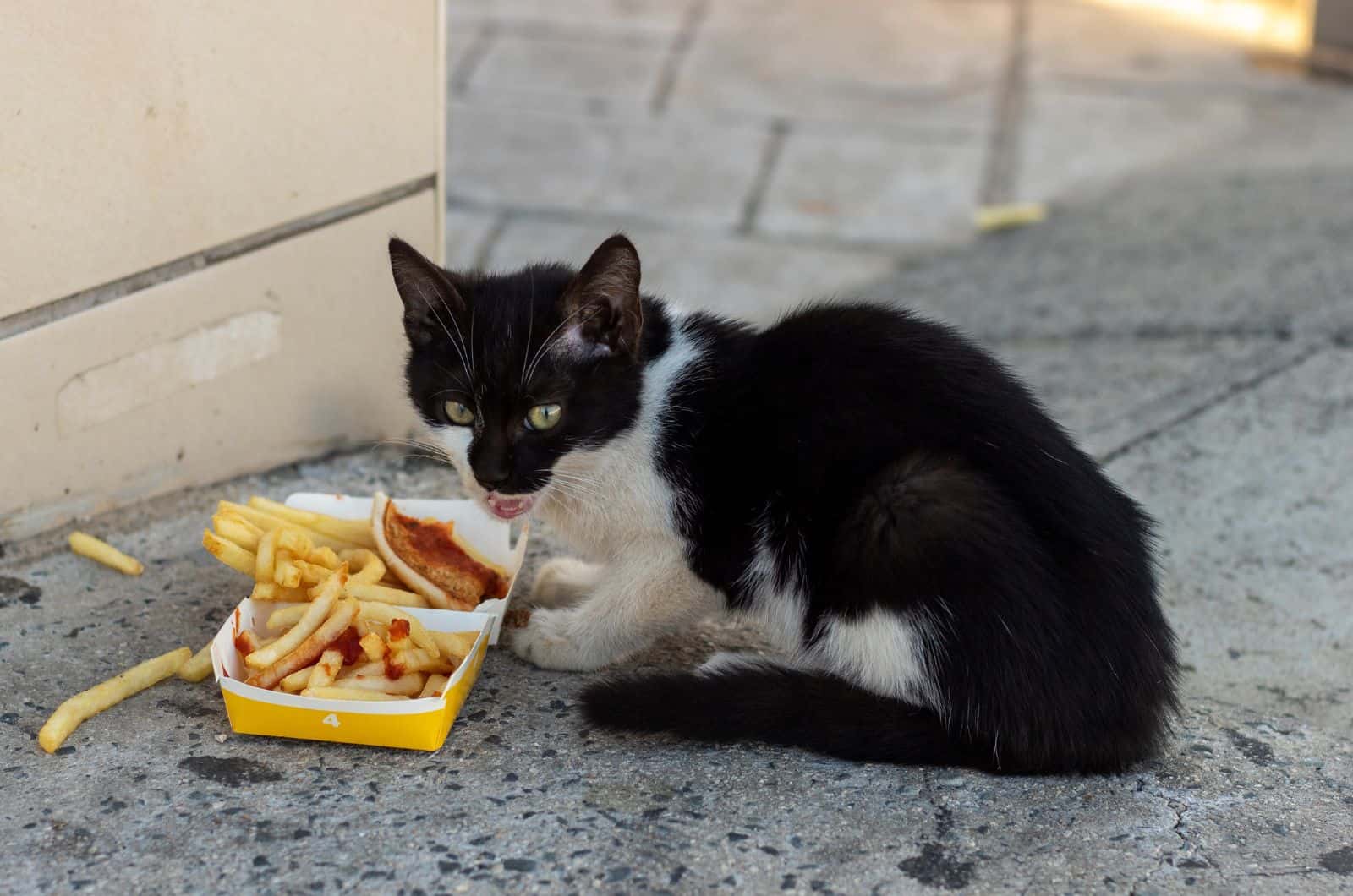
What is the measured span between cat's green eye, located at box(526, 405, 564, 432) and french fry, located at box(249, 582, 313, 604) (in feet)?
1.89

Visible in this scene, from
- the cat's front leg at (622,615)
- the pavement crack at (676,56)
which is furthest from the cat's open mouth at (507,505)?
the pavement crack at (676,56)

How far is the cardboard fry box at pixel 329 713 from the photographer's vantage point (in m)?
2.71

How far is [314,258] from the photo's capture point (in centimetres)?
388

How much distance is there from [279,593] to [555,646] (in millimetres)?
606

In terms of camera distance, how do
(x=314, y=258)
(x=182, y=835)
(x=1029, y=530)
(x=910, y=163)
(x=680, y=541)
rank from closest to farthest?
(x=182, y=835) → (x=1029, y=530) → (x=680, y=541) → (x=314, y=258) → (x=910, y=163)

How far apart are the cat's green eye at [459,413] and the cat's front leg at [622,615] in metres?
0.46

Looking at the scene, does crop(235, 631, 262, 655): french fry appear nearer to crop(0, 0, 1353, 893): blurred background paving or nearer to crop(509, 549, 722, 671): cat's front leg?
crop(0, 0, 1353, 893): blurred background paving

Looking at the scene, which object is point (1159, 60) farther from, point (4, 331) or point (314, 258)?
point (4, 331)

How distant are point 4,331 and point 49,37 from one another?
2.16ft

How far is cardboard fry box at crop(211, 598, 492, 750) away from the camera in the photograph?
2715mm

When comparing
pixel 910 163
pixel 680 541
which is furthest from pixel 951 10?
pixel 680 541

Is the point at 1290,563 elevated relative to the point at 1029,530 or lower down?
lower down

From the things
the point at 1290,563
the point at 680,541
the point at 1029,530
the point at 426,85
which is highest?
the point at 426,85

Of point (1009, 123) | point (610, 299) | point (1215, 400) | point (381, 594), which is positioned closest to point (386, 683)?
point (381, 594)
